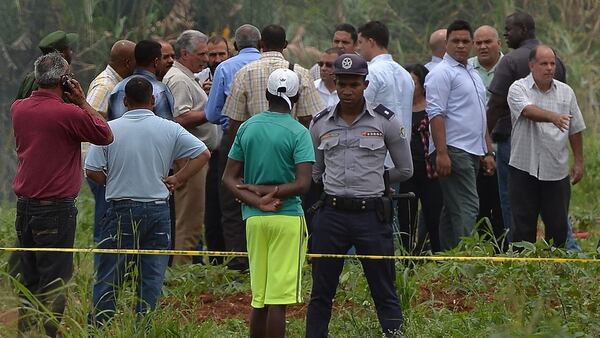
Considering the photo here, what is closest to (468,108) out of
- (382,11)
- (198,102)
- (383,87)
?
(383,87)

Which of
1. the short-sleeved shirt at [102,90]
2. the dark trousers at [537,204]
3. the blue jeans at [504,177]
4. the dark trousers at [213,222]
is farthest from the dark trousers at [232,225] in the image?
the blue jeans at [504,177]

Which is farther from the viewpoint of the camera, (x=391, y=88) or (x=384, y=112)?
(x=391, y=88)

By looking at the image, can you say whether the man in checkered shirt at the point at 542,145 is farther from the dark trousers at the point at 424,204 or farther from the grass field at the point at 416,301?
the dark trousers at the point at 424,204

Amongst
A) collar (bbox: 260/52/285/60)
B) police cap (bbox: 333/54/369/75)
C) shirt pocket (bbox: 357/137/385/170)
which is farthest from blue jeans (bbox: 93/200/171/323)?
collar (bbox: 260/52/285/60)

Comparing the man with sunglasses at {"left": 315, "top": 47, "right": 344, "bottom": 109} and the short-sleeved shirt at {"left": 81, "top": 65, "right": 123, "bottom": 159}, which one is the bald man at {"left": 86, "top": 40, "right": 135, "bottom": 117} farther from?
the man with sunglasses at {"left": 315, "top": 47, "right": 344, "bottom": 109}

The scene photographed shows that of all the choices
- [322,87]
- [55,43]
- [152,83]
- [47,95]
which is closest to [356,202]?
[47,95]

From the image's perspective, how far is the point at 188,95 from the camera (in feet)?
36.2

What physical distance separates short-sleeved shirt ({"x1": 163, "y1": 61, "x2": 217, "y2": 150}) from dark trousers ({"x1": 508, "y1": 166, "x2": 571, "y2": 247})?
2.42m

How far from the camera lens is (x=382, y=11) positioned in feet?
66.6

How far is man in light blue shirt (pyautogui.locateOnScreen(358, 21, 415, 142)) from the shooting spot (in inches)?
430

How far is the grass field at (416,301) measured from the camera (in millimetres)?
7934

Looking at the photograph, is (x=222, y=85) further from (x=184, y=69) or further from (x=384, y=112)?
(x=384, y=112)

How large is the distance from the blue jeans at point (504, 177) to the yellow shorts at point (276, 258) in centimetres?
387

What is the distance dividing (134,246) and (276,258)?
92cm
